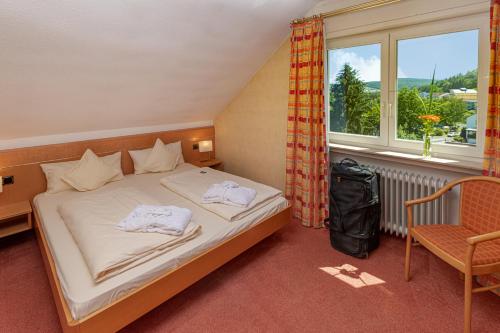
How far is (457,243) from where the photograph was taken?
207cm

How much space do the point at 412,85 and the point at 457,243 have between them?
153 centimetres

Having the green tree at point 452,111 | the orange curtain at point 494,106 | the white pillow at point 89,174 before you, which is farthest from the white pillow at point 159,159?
the orange curtain at point 494,106

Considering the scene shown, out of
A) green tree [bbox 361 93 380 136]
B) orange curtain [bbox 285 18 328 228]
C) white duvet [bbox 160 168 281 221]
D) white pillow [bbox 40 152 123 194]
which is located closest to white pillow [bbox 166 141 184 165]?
white duvet [bbox 160 168 281 221]

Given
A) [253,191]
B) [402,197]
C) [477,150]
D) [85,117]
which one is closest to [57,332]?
[253,191]

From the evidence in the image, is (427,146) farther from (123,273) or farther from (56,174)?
(56,174)

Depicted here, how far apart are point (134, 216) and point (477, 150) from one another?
2.80m

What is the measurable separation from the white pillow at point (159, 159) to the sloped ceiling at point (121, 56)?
400 mm

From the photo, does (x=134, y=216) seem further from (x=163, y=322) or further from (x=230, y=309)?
(x=230, y=309)

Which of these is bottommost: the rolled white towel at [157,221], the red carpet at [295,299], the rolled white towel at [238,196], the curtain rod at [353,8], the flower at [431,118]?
the red carpet at [295,299]

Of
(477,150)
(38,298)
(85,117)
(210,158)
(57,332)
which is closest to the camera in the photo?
(57,332)

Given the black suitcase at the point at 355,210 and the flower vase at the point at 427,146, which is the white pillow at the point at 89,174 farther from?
the flower vase at the point at 427,146

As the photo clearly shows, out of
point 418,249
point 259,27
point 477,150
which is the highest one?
point 259,27

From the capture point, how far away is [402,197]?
2.89m

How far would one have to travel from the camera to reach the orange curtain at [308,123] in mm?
3191
